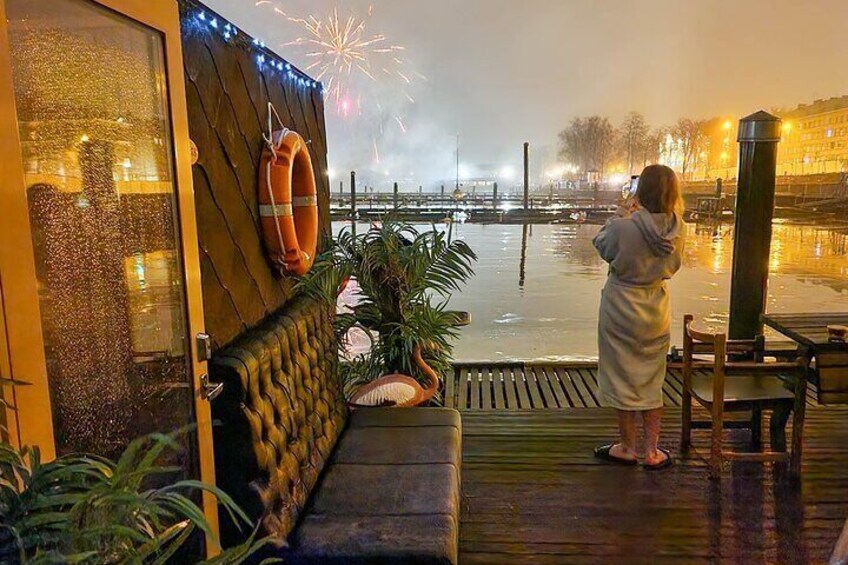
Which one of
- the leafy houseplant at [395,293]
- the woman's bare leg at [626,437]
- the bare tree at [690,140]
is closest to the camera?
the woman's bare leg at [626,437]

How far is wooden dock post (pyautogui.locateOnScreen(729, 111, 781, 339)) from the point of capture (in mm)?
4094

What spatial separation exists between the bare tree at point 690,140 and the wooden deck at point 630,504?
4371 centimetres

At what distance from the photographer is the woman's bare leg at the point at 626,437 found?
111 inches

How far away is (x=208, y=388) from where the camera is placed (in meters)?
1.59

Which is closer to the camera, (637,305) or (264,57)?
(264,57)

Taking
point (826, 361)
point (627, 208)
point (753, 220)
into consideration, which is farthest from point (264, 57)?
point (753, 220)

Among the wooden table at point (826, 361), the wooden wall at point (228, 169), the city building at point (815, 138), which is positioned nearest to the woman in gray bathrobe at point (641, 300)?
the wooden table at point (826, 361)

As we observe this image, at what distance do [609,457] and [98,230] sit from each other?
2.42 metres

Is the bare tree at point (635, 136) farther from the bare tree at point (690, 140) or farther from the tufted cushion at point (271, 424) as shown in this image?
the tufted cushion at point (271, 424)

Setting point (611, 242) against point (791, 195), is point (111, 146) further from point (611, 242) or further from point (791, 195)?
point (791, 195)

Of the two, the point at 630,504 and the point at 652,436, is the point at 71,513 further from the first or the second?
the point at 652,436

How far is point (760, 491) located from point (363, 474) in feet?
5.66

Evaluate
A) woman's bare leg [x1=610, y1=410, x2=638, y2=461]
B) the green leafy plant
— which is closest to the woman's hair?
woman's bare leg [x1=610, y1=410, x2=638, y2=461]

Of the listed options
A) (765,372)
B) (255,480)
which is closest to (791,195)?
(765,372)
